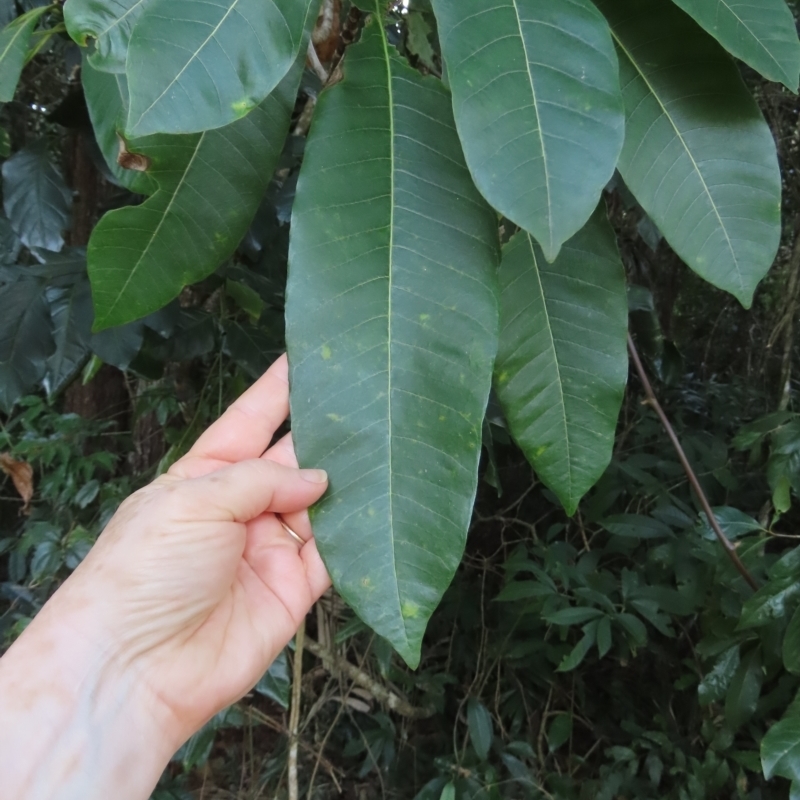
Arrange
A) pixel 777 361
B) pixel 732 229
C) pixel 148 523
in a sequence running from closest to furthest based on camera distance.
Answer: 1. pixel 732 229
2. pixel 148 523
3. pixel 777 361

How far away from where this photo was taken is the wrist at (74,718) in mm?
614

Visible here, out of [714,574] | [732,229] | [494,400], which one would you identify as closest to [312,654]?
[714,574]

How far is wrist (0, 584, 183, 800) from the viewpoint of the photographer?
0.61 m

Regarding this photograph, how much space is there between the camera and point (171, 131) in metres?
0.34

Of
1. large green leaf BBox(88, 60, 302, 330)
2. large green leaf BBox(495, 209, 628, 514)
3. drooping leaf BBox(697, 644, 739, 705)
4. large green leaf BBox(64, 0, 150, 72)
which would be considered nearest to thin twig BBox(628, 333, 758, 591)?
drooping leaf BBox(697, 644, 739, 705)

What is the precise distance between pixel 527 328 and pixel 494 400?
0.31 meters

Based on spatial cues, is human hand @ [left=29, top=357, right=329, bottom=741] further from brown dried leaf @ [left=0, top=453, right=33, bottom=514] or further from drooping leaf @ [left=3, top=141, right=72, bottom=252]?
brown dried leaf @ [left=0, top=453, right=33, bottom=514]

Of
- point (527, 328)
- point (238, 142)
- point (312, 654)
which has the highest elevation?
point (238, 142)

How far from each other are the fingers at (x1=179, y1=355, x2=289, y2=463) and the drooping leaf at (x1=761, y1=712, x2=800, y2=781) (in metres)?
0.74

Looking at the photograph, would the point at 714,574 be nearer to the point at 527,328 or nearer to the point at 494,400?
the point at 494,400

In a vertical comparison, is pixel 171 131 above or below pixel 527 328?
above

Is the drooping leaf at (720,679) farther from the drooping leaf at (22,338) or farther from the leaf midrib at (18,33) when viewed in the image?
the leaf midrib at (18,33)

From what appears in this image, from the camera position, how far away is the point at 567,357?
55 centimetres

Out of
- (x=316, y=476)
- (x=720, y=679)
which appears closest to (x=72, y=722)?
(x=316, y=476)
